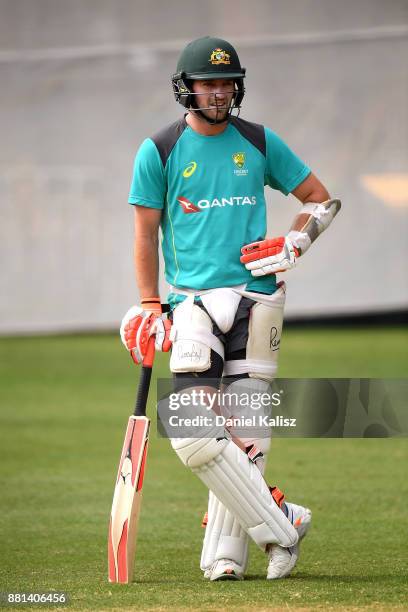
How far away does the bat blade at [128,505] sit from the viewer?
4.00 metres

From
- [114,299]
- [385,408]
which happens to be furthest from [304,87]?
[385,408]

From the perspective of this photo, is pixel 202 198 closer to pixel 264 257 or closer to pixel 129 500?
pixel 264 257

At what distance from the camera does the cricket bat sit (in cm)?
400

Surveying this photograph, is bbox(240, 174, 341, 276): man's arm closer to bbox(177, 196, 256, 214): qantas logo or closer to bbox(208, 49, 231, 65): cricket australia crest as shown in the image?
bbox(177, 196, 256, 214): qantas logo

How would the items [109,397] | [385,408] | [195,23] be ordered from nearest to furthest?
[385,408]
[109,397]
[195,23]

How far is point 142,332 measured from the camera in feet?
13.5

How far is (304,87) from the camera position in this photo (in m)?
11.1

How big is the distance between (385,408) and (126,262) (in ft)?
21.9

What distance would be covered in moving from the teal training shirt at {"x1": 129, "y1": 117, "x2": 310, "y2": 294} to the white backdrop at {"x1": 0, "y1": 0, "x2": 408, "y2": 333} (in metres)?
6.68

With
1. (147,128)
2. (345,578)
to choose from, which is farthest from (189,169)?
(147,128)

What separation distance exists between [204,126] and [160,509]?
1900 millimetres

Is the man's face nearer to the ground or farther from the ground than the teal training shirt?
farther from the ground

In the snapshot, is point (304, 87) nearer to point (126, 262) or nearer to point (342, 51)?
point (342, 51)

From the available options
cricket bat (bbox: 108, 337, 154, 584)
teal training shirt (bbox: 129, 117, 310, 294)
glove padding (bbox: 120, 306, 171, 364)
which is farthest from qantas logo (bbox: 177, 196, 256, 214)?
cricket bat (bbox: 108, 337, 154, 584)
